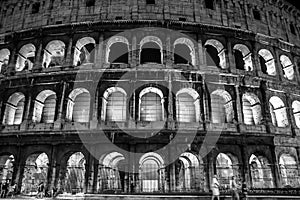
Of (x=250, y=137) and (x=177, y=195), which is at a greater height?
(x=250, y=137)

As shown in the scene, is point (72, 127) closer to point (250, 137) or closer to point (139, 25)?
point (139, 25)

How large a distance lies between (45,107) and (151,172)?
7.90 metres

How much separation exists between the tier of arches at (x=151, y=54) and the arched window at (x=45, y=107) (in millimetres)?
2003

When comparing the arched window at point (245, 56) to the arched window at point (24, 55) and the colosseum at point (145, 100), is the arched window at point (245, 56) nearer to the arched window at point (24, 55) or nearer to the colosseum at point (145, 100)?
the colosseum at point (145, 100)

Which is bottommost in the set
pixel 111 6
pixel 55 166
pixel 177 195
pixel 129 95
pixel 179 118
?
pixel 177 195

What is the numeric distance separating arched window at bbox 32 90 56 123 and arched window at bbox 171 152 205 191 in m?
8.39

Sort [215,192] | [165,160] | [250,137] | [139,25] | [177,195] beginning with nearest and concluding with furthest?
[215,192] < [177,195] < [165,160] < [250,137] < [139,25]

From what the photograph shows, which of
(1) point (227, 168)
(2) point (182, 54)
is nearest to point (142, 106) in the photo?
(2) point (182, 54)

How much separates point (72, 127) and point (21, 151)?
3268 millimetres

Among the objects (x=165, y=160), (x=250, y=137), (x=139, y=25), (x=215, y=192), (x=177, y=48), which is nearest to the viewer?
(x=215, y=192)

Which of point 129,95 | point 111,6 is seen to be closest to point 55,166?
point 129,95

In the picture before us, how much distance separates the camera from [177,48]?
18.7 metres

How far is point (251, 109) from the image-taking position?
55.2ft

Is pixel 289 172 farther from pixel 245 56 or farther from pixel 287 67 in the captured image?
pixel 245 56
